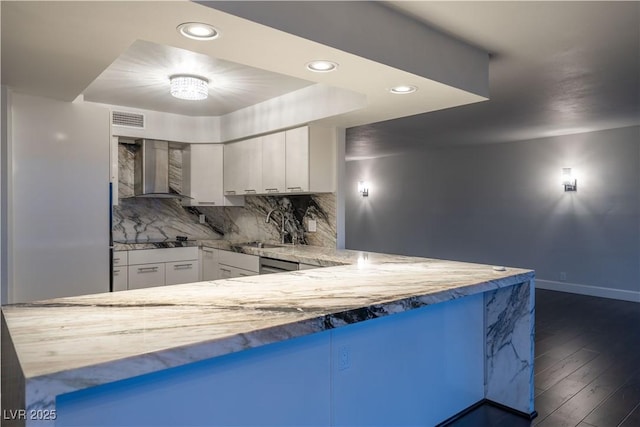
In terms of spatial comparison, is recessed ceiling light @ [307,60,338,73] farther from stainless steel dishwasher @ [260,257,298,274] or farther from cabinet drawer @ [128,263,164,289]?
cabinet drawer @ [128,263,164,289]

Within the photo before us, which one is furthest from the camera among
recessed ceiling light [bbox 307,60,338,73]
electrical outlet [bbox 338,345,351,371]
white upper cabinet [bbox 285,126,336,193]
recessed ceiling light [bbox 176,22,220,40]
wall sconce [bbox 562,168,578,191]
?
wall sconce [bbox 562,168,578,191]

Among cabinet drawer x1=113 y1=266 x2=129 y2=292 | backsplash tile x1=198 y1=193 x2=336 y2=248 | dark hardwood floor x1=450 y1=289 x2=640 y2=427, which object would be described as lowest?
dark hardwood floor x1=450 y1=289 x2=640 y2=427

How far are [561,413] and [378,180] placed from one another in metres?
→ 6.81

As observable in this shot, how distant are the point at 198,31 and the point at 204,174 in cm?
331

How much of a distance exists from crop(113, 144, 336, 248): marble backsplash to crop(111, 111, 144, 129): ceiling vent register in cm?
51

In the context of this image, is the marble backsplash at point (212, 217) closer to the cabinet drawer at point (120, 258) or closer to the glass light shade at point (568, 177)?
the cabinet drawer at point (120, 258)

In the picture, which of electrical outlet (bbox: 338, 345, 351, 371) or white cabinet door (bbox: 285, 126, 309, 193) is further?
white cabinet door (bbox: 285, 126, 309, 193)

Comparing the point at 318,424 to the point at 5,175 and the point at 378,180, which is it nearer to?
the point at 5,175

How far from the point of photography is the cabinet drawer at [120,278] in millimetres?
4297

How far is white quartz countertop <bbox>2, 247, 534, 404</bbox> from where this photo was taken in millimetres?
1091

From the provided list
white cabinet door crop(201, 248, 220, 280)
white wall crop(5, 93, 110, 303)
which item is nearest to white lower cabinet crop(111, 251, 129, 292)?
white cabinet door crop(201, 248, 220, 280)

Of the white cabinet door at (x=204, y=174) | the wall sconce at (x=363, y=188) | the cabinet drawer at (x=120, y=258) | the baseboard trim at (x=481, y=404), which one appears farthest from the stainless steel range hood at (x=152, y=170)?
the wall sconce at (x=363, y=188)

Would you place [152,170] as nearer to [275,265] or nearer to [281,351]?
[275,265]

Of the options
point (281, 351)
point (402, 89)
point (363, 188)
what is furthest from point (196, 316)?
point (363, 188)
